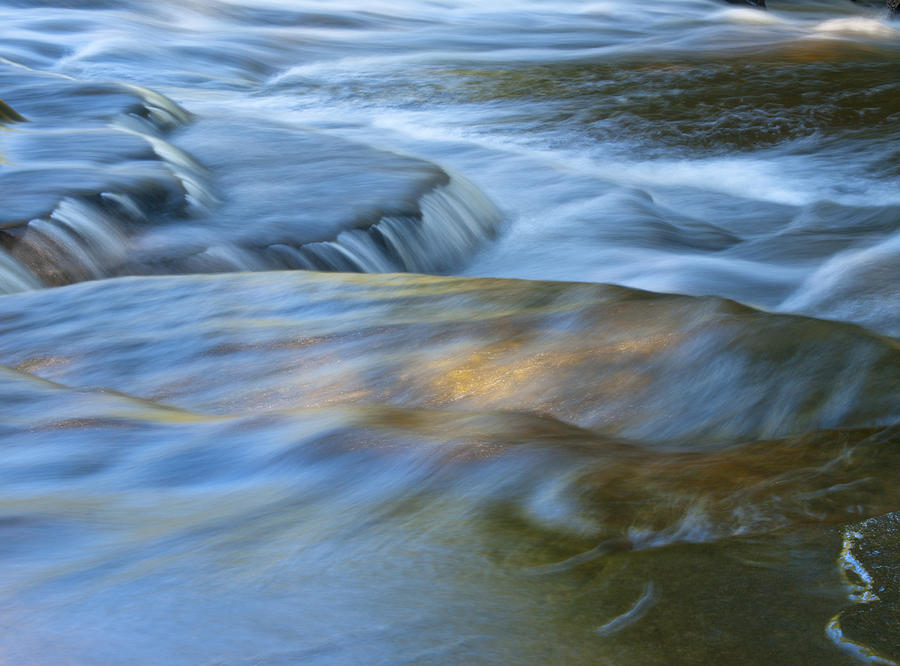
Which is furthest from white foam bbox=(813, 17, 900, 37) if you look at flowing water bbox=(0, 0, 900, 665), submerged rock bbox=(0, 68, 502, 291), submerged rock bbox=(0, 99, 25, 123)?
submerged rock bbox=(0, 99, 25, 123)

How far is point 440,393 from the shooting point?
2.76 meters

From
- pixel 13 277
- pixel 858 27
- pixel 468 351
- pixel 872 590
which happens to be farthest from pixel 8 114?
pixel 858 27

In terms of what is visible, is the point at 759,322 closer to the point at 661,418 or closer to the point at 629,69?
the point at 661,418

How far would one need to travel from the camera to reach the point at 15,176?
4969 mm

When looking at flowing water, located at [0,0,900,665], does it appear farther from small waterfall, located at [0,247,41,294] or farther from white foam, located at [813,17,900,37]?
white foam, located at [813,17,900,37]

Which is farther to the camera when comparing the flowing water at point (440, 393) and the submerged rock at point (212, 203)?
the submerged rock at point (212, 203)

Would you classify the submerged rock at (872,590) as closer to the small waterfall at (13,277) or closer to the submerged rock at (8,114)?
the small waterfall at (13,277)

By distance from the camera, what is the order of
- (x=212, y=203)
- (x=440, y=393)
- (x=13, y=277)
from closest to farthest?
(x=440, y=393)
(x=13, y=277)
(x=212, y=203)

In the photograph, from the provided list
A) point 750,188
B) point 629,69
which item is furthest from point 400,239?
point 629,69

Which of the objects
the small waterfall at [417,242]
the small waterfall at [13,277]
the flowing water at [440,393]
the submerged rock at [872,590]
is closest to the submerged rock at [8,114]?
the flowing water at [440,393]

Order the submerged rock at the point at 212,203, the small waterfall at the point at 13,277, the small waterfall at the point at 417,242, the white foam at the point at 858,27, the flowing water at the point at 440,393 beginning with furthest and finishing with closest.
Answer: the white foam at the point at 858,27
the small waterfall at the point at 417,242
the submerged rock at the point at 212,203
the small waterfall at the point at 13,277
the flowing water at the point at 440,393

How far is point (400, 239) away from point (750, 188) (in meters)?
2.53

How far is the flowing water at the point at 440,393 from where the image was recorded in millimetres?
1681

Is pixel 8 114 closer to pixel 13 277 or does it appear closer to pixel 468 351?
pixel 13 277
